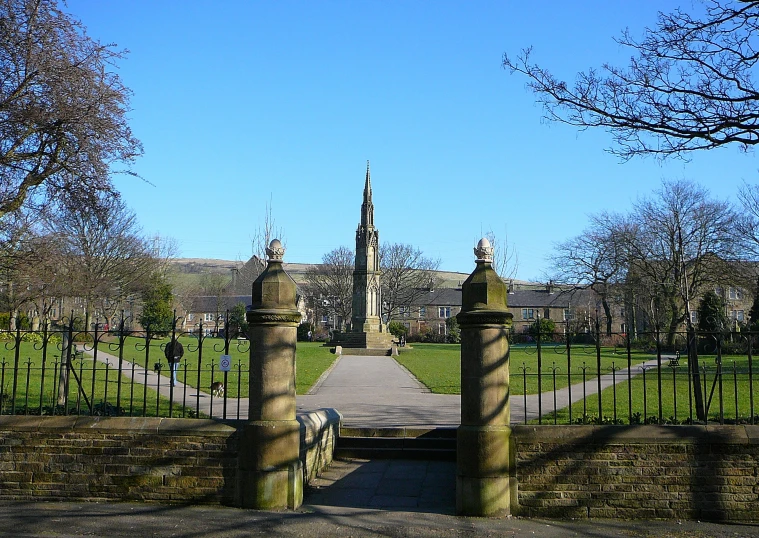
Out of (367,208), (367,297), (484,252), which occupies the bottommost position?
(484,252)

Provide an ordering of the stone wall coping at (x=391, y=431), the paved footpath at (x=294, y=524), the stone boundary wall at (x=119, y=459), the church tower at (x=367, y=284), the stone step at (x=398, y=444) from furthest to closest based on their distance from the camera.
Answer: the church tower at (x=367, y=284) < the stone wall coping at (x=391, y=431) < the stone step at (x=398, y=444) < the stone boundary wall at (x=119, y=459) < the paved footpath at (x=294, y=524)

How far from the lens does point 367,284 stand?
55.5 m

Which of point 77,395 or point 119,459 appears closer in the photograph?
point 119,459

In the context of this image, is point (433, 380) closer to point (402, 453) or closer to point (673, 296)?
point (402, 453)

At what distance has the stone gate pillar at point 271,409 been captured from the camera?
25.4ft

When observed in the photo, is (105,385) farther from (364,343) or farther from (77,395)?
(364,343)

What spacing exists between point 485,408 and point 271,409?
7.61 feet

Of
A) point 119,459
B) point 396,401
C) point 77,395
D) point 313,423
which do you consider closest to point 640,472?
point 313,423

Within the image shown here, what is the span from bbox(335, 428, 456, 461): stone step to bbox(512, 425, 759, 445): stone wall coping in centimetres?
367

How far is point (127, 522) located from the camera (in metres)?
7.14

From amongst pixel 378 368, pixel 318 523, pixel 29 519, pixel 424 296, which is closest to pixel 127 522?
pixel 29 519

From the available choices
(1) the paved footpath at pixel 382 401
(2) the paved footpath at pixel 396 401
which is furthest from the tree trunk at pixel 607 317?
(1) the paved footpath at pixel 382 401

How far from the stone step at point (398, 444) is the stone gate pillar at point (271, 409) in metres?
3.16

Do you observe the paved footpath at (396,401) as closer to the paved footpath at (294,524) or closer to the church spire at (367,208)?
the paved footpath at (294,524)
